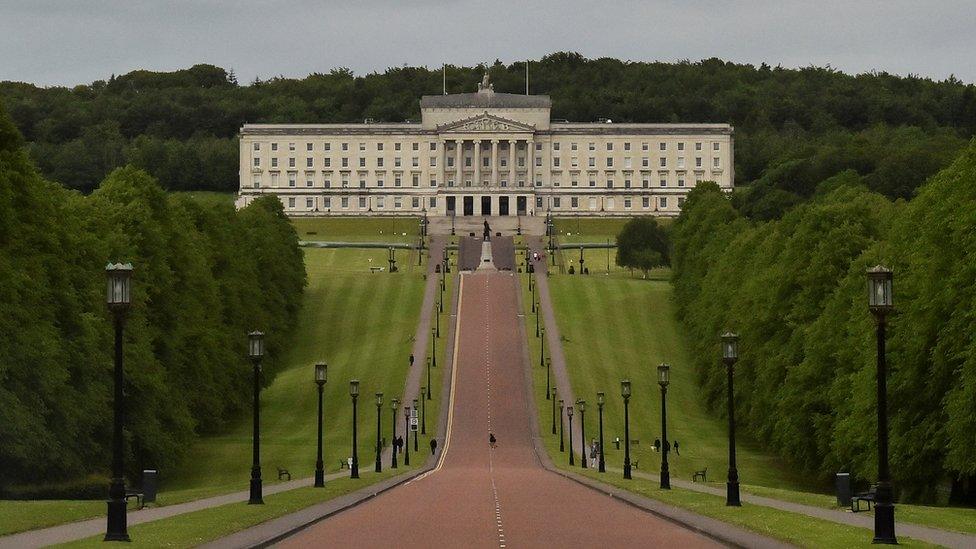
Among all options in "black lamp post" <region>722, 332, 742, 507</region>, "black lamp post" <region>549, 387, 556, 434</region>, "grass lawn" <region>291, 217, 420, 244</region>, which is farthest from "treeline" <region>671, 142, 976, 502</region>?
"grass lawn" <region>291, 217, 420, 244</region>

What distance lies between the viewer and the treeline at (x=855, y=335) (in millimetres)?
51094

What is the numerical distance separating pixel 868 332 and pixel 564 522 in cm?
2595

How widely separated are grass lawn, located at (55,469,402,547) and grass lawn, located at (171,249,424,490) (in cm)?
1044

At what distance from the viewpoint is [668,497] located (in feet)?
147

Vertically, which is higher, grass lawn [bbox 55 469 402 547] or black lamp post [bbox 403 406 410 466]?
grass lawn [bbox 55 469 402 547]

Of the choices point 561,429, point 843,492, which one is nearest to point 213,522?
point 843,492

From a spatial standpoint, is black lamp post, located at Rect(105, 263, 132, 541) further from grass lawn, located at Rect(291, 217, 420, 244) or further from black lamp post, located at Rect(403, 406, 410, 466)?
grass lawn, located at Rect(291, 217, 420, 244)

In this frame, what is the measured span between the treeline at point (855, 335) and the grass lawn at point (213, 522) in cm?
1577

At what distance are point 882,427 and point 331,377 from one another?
72862 mm

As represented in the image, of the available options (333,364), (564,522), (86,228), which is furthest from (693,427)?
(564,522)

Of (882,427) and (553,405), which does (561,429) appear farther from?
(882,427)

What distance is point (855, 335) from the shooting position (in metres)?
62.2

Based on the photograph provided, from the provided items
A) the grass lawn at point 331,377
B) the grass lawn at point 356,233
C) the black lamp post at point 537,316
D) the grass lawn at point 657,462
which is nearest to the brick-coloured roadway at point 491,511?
the grass lawn at point 657,462

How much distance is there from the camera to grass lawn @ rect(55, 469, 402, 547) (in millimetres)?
30277
